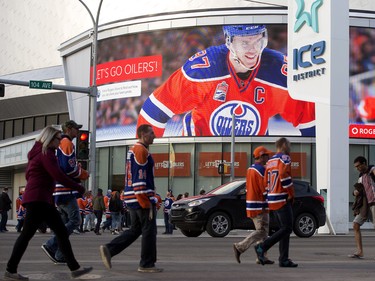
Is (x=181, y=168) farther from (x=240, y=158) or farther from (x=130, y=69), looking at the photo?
(x=130, y=69)

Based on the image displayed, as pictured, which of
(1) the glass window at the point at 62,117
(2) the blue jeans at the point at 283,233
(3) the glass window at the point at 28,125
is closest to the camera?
(2) the blue jeans at the point at 283,233

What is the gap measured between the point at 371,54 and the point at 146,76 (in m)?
11.4

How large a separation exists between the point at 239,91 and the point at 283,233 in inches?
1139

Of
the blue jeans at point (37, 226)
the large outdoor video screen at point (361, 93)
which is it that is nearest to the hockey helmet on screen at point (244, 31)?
the large outdoor video screen at point (361, 93)

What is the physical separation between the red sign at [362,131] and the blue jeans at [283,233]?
2905 centimetres

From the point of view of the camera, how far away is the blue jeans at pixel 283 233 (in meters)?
11.5

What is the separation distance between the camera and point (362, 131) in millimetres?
40125

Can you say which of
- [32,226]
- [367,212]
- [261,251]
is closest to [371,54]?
[367,212]

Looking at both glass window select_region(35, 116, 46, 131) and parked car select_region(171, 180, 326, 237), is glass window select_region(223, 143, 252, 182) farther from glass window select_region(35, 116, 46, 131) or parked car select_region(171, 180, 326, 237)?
glass window select_region(35, 116, 46, 131)

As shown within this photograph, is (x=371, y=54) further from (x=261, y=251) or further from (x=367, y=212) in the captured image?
(x=261, y=251)

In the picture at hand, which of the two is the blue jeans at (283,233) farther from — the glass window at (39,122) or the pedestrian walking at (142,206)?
the glass window at (39,122)

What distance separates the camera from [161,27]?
42031mm

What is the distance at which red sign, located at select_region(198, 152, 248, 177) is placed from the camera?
4050 cm

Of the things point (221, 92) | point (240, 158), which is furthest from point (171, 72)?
point (240, 158)
